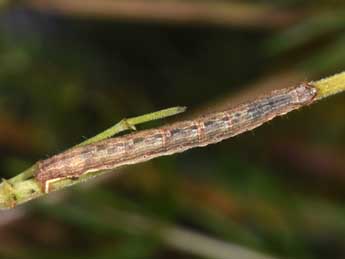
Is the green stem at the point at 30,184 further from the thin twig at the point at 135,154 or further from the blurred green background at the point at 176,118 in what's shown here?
the blurred green background at the point at 176,118

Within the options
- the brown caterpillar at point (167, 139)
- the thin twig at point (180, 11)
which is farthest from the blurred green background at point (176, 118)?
the brown caterpillar at point (167, 139)

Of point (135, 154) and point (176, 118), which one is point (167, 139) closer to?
point (135, 154)

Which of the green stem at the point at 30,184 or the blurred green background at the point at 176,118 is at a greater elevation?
the blurred green background at the point at 176,118

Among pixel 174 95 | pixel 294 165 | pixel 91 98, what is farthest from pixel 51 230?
pixel 294 165

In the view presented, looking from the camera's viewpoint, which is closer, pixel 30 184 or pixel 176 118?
pixel 30 184

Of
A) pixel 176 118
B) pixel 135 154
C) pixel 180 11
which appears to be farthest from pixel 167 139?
pixel 180 11

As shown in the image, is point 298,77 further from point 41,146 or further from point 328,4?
point 41,146

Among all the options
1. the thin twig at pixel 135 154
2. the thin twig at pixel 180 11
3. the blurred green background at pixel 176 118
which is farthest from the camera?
the thin twig at pixel 180 11
